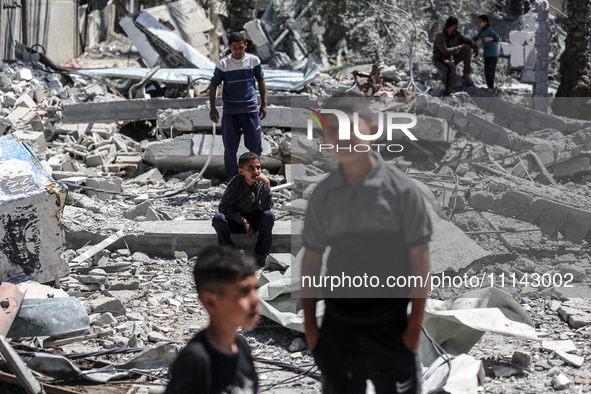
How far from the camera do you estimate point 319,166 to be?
884 cm

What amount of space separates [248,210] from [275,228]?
64cm

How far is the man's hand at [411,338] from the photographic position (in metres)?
2.50

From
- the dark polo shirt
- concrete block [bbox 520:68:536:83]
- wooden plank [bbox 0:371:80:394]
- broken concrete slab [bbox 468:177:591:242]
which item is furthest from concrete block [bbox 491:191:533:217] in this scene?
concrete block [bbox 520:68:536:83]

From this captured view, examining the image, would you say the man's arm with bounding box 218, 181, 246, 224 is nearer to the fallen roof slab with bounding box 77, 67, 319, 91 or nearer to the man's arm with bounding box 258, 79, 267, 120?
the man's arm with bounding box 258, 79, 267, 120

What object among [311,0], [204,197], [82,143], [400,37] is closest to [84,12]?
[311,0]

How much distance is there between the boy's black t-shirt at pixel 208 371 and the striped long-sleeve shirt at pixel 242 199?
3.69 metres

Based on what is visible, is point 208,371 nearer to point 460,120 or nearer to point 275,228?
point 275,228

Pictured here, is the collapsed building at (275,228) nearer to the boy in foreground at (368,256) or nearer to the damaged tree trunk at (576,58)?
the damaged tree trunk at (576,58)

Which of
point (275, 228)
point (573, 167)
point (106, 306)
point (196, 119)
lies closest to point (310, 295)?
point (106, 306)

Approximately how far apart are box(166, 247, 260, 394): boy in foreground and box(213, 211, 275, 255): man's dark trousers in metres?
3.66

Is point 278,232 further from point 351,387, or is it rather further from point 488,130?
point 488,130

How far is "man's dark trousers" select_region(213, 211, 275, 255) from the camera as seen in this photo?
19.5ft

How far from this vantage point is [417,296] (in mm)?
2492

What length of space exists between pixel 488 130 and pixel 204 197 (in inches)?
183
